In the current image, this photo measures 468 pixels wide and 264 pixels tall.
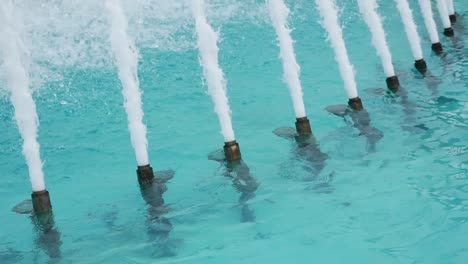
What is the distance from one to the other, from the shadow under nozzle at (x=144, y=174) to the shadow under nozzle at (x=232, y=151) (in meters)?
1.15

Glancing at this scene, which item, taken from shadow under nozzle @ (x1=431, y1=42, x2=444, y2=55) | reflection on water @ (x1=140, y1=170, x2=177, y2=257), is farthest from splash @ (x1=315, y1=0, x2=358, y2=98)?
shadow under nozzle @ (x1=431, y1=42, x2=444, y2=55)

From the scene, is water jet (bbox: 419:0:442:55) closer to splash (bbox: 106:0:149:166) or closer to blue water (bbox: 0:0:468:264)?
blue water (bbox: 0:0:468:264)

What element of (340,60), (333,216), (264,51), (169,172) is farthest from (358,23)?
(333,216)

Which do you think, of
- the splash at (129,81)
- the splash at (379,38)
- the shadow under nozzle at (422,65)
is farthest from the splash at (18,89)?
the shadow under nozzle at (422,65)

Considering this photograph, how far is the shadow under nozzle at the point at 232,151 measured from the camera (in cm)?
896

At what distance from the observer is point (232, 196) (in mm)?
7949

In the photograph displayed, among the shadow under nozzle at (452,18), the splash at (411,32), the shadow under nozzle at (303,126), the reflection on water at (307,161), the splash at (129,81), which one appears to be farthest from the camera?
the shadow under nozzle at (452,18)

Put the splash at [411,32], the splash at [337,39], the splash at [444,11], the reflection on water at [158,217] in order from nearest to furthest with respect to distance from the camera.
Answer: the reflection on water at [158,217] < the splash at [337,39] < the splash at [411,32] < the splash at [444,11]

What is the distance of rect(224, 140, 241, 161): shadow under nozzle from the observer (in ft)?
29.4

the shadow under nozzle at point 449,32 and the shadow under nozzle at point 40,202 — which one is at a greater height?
the shadow under nozzle at point 449,32

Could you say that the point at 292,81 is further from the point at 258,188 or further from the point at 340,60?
the point at 258,188

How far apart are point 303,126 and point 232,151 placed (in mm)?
1365

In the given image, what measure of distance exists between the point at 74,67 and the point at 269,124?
259 inches

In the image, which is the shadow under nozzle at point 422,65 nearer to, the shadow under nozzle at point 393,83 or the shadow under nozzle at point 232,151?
the shadow under nozzle at point 393,83
